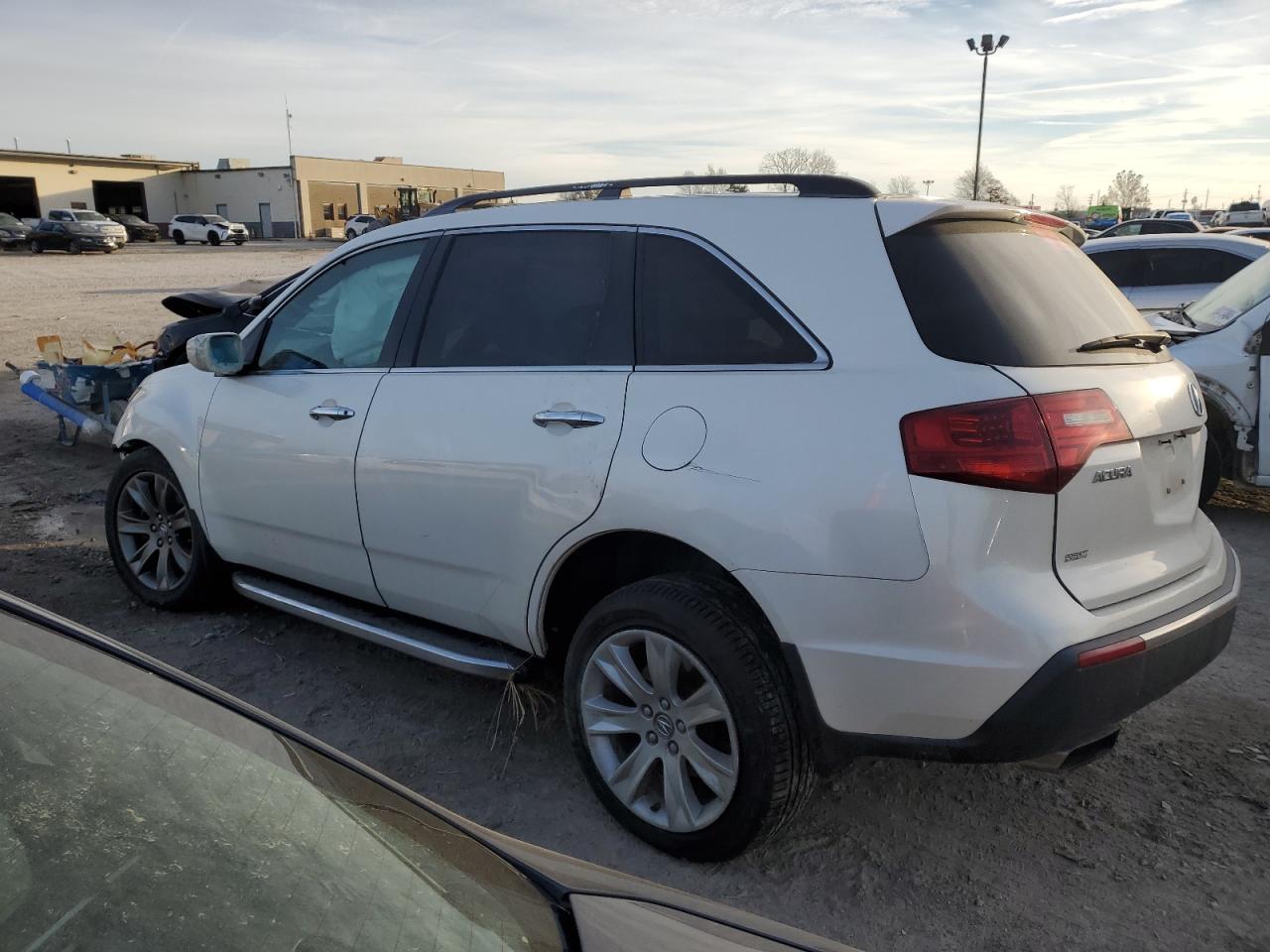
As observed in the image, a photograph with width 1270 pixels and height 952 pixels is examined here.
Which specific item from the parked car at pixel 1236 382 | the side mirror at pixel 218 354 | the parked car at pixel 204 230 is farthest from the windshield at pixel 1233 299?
the parked car at pixel 204 230

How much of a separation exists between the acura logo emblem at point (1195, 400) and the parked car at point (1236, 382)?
318 cm

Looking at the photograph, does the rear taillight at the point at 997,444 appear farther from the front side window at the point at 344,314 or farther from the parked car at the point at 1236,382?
the parked car at the point at 1236,382

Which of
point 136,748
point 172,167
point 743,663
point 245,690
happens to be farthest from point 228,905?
point 172,167

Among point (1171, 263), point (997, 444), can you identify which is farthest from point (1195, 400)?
point (1171, 263)

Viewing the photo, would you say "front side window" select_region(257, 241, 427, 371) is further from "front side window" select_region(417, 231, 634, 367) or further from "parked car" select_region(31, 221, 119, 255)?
"parked car" select_region(31, 221, 119, 255)

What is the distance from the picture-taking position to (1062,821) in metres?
3.15

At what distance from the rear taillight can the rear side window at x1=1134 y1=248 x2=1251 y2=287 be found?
8.97 meters

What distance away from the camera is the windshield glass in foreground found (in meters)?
1.21

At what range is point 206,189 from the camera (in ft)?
241

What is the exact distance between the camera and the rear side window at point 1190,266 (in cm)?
1002

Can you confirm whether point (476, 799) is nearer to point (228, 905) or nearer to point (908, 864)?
point (908, 864)

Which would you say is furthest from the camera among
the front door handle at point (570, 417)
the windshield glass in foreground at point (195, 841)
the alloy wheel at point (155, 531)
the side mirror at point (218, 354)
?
the alloy wheel at point (155, 531)

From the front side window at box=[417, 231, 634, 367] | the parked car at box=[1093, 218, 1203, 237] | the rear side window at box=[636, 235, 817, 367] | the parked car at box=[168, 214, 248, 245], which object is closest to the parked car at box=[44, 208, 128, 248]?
the parked car at box=[168, 214, 248, 245]

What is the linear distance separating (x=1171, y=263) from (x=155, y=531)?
9.62 metres
